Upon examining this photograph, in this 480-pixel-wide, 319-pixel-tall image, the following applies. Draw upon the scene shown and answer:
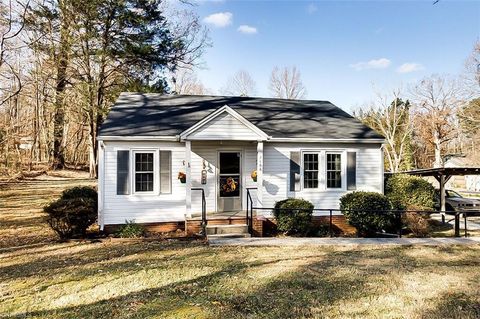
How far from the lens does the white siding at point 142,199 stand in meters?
10.9

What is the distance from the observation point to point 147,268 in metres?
7.02

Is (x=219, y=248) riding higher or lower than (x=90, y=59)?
lower

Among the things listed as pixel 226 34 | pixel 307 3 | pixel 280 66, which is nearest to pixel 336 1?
pixel 307 3

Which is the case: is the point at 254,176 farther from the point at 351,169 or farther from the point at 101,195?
the point at 101,195

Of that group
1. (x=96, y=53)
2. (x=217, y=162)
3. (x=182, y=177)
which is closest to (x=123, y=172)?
(x=182, y=177)

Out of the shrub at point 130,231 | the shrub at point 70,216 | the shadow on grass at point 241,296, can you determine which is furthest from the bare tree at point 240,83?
the shadow on grass at point 241,296

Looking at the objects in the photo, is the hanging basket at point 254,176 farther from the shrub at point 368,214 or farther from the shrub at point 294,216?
the shrub at point 368,214

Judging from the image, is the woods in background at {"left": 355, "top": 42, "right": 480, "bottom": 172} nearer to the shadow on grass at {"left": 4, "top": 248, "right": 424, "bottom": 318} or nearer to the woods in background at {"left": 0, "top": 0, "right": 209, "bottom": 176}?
the woods in background at {"left": 0, "top": 0, "right": 209, "bottom": 176}

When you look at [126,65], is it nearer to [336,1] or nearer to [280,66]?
[336,1]

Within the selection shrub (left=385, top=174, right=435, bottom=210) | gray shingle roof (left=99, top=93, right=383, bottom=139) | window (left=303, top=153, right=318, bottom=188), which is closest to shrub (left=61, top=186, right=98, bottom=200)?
gray shingle roof (left=99, top=93, right=383, bottom=139)

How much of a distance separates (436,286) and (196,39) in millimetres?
23382

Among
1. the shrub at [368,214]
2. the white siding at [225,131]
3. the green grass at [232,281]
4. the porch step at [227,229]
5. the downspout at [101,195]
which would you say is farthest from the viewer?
the shrub at [368,214]

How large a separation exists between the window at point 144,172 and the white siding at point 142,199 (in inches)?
8.6

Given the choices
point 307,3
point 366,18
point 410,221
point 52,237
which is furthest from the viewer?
point 366,18
